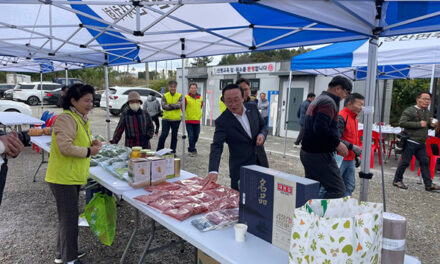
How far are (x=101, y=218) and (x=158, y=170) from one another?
71 centimetres

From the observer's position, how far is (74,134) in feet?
7.61

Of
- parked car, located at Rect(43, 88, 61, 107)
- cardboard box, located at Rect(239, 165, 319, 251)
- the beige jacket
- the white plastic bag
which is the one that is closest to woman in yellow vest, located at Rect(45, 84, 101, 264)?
the beige jacket

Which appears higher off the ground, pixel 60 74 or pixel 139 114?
pixel 60 74

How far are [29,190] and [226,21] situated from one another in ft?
13.6

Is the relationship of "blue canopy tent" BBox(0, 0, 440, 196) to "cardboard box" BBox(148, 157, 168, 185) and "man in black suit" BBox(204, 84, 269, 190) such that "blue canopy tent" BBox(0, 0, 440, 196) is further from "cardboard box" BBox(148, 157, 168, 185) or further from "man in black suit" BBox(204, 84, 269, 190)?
"cardboard box" BBox(148, 157, 168, 185)

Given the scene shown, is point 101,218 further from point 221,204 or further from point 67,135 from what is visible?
point 221,204

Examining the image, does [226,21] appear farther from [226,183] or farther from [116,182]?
[226,183]

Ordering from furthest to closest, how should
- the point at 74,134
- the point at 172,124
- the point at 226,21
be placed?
the point at 172,124 < the point at 226,21 < the point at 74,134

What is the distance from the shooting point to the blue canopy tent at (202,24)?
226cm

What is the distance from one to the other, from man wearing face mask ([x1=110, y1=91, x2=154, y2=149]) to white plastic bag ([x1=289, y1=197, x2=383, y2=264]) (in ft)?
10.4

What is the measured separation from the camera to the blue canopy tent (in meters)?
2.26

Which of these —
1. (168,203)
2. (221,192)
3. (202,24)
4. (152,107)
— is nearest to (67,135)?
(168,203)

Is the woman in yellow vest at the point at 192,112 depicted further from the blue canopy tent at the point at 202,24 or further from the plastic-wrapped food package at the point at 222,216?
the plastic-wrapped food package at the point at 222,216

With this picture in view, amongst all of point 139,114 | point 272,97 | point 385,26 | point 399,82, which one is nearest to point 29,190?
point 139,114
